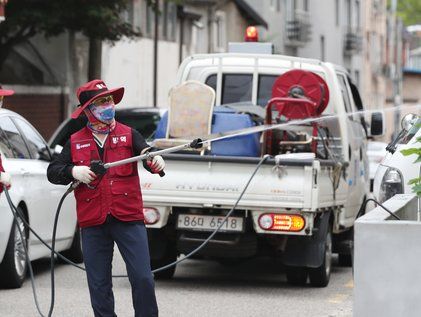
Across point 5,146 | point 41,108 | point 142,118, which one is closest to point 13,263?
point 5,146

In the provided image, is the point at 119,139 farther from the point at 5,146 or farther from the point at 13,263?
the point at 5,146

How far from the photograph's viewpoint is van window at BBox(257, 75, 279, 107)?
1471 cm

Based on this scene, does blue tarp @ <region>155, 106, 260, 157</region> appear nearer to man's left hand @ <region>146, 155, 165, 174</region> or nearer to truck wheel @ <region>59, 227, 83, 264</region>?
truck wheel @ <region>59, 227, 83, 264</region>

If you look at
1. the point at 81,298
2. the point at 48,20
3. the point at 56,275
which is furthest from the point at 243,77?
the point at 48,20

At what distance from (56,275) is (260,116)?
254 cm

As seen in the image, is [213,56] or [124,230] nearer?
[124,230]

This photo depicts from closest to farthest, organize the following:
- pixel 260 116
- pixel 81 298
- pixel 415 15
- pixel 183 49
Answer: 1. pixel 81 298
2. pixel 260 116
3. pixel 183 49
4. pixel 415 15

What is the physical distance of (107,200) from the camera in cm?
866

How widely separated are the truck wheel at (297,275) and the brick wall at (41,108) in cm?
1584

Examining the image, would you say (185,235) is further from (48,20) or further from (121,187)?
(48,20)

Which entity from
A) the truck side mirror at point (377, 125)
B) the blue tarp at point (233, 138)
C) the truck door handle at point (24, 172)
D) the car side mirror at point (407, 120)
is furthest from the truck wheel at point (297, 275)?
the truck side mirror at point (377, 125)

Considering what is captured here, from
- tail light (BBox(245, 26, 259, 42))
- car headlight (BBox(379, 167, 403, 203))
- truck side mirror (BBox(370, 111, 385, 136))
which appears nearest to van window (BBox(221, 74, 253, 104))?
truck side mirror (BBox(370, 111, 385, 136))

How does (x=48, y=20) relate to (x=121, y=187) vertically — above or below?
above

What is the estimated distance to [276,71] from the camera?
14.7 m
